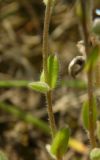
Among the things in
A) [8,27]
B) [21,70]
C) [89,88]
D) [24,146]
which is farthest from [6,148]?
[89,88]

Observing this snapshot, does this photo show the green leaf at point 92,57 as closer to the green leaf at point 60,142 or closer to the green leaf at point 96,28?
the green leaf at point 96,28

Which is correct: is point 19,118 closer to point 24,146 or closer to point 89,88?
point 24,146

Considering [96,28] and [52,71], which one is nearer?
[96,28]

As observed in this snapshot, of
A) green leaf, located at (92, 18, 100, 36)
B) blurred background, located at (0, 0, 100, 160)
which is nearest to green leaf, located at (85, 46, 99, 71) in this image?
green leaf, located at (92, 18, 100, 36)

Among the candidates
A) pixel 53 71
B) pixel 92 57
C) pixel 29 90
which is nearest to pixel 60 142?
pixel 53 71

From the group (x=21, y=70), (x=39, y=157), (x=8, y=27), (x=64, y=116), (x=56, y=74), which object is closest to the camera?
(x=56, y=74)

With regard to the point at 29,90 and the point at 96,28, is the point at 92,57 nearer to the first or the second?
the point at 96,28

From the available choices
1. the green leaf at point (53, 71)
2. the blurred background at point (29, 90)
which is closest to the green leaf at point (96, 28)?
the green leaf at point (53, 71)
